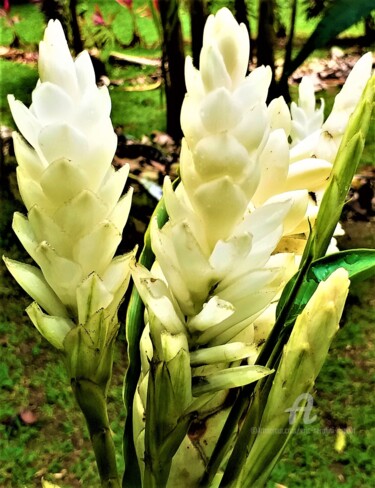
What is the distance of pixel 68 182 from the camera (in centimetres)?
22

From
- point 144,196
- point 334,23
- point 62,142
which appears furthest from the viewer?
point 144,196

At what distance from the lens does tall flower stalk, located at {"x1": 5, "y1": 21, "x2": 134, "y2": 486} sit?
0.74 feet

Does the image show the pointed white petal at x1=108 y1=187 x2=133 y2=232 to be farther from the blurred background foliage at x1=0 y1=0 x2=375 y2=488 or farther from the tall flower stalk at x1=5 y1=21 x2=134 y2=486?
the blurred background foliage at x1=0 y1=0 x2=375 y2=488

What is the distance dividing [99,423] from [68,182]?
4.5 inches

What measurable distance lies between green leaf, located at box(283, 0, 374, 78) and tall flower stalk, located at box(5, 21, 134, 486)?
303 mm

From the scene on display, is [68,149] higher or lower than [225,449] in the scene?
higher

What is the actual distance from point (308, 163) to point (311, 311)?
0.08m

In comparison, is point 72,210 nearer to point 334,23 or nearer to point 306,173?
point 306,173

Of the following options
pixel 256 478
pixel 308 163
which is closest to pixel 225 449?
pixel 256 478

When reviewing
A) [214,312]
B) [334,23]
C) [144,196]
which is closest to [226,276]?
[214,312]

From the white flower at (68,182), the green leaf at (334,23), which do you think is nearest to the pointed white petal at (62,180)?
the white flower at (68,182)

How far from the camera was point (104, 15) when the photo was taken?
701 millimetres

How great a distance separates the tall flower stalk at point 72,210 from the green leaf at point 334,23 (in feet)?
0.99

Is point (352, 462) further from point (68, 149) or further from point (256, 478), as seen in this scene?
point (68, 149)
